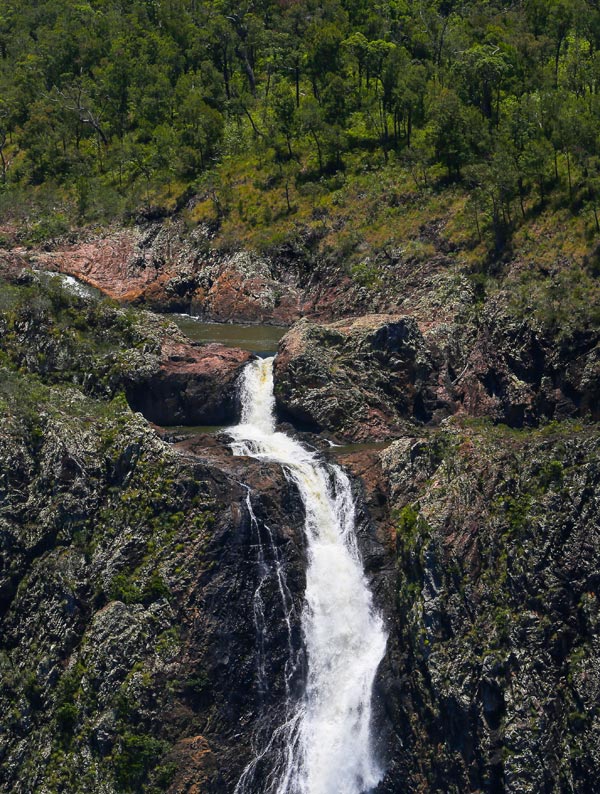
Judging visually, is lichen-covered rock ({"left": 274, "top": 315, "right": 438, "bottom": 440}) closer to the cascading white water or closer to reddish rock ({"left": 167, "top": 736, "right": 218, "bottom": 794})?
the cascading white water

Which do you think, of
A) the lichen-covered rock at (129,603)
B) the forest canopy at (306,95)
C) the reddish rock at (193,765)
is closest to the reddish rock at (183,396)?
the lichen-covered rock at (129,603)

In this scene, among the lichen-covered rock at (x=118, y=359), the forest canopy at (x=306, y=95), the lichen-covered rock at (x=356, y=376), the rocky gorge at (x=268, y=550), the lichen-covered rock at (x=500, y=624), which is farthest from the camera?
the forest canopy at (x=306, y=95)

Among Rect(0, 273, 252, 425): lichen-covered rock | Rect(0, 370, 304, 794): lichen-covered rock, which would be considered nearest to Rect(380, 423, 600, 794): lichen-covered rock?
Rect(0, 370, 304, 794): lichen-covered rock

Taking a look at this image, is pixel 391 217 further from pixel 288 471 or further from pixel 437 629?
pixel 437 629

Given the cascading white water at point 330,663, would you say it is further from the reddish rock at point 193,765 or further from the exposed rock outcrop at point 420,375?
the exposed rock outcrop at point 420,375

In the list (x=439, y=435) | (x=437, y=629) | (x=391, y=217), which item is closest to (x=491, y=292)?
(x=391, y=217)

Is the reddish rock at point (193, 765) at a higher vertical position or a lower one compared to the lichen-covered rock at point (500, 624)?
lower

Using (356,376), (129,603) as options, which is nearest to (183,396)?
(356,376)
